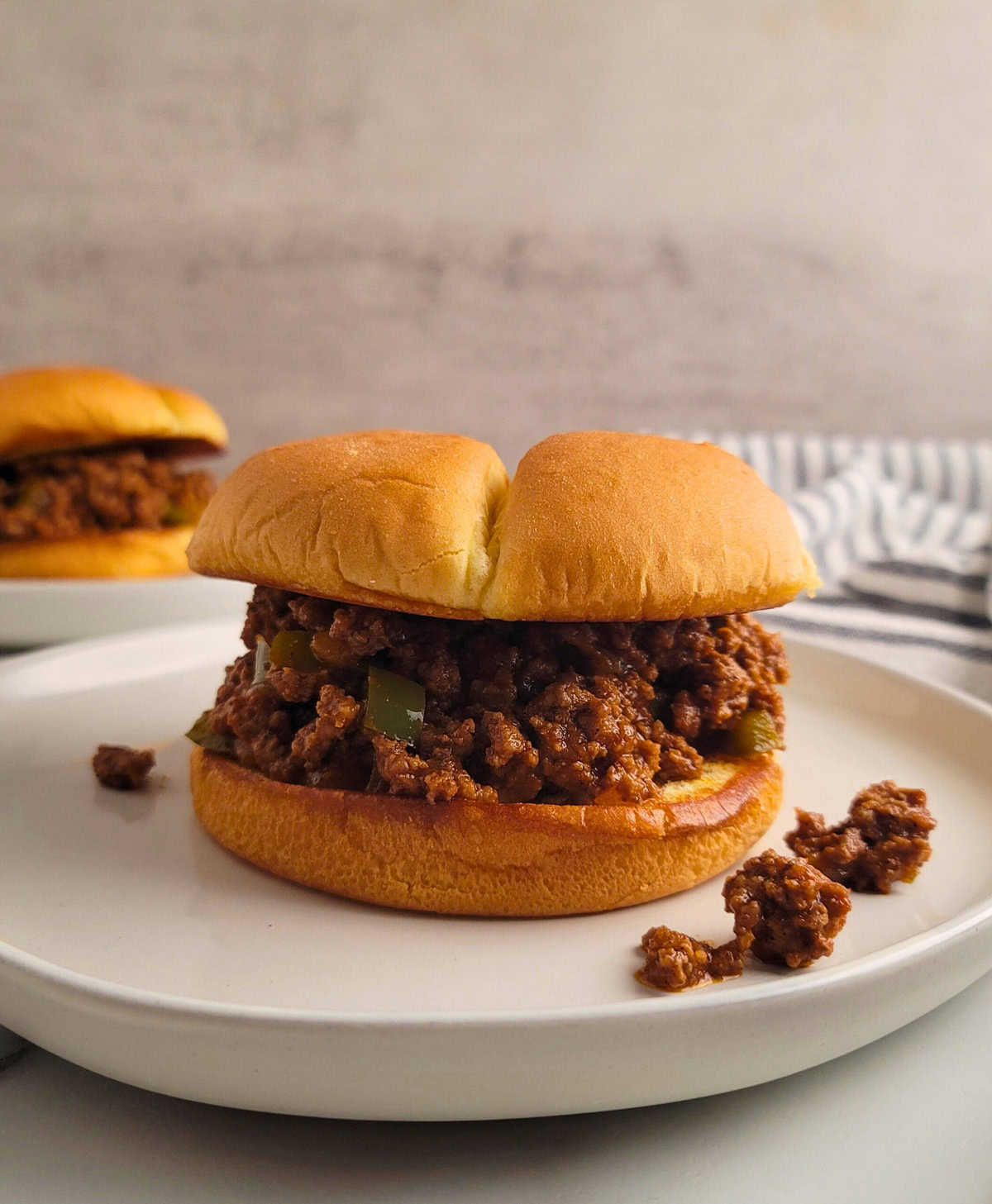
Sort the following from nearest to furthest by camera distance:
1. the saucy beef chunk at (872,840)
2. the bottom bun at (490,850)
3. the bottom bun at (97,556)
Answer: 1. the bottom bun at (490,850)
2. the saucy beef chunk at (872,840)
3. the bottom bun at (97,556)

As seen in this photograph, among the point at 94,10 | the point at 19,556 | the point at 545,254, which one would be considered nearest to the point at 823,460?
the point at 545,254

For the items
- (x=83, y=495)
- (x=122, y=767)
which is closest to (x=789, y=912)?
(x=122, y=767)

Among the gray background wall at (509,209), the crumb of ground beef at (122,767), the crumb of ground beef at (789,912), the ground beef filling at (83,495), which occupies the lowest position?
the crumb of ground beef at (122,767)

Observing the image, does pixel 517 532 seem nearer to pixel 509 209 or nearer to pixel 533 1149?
pixel 533 1149

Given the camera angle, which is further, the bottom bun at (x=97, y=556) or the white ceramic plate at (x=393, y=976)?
the bottom bun at (x=97, y=556)

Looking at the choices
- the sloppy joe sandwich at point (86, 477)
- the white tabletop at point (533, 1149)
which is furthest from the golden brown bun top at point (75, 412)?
the white tabletop at point (533, 1149)

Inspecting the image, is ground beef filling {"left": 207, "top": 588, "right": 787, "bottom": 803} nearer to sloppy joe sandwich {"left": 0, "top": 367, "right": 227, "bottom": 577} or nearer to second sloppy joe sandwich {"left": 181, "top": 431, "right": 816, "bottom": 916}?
second sloppy joe sandwich {"left": 181, "top": 431, "right": 816, "bottom": 916}

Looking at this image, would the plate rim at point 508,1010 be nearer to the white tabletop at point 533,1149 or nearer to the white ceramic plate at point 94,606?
the white tabletop at point 533,1149

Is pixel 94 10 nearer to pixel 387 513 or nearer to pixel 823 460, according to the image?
pixel 823 460
